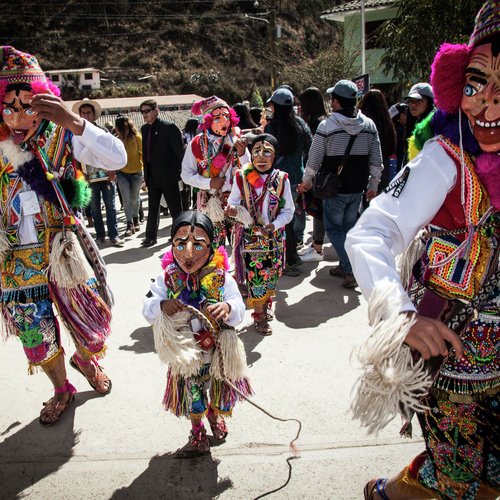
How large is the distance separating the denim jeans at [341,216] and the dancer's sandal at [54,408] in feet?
9.79

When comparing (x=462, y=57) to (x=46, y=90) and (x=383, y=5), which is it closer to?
(x=46, y=90)

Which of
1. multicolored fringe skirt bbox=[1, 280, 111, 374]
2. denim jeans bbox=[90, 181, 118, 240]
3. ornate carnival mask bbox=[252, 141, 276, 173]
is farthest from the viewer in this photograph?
denim jeans bbox=[90, 181, 118, 240]

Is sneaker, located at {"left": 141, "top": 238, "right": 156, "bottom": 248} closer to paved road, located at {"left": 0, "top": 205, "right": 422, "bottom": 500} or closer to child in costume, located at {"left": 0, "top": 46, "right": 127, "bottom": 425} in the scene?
paved road, located at {"left": 0, "top": 205, "right": 422, "bottom": 500}

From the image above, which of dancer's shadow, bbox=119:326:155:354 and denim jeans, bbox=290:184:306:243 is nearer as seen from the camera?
dancer's shadow, bbox=119:326:155:354

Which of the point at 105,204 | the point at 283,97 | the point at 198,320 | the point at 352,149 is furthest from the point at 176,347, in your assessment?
the point at 105,204

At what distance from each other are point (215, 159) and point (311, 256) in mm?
1972

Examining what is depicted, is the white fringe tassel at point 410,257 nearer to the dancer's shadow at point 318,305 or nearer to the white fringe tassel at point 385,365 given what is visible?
the white fringe tassel at point 385,365

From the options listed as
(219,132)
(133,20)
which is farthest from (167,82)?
(219,132)

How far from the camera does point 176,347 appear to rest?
251 centimetres

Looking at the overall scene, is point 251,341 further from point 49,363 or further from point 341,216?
point 341,216

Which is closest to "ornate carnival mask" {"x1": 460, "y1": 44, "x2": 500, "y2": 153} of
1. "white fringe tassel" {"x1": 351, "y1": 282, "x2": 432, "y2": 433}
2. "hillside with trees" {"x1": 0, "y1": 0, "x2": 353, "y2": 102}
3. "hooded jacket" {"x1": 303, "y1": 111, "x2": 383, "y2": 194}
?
"white fringe tassel" {"x1": 351, "y1": 282, "x2": 432, "y2": 433}

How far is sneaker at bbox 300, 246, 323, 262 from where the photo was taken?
6.23 meters

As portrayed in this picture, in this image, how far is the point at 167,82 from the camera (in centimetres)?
4994

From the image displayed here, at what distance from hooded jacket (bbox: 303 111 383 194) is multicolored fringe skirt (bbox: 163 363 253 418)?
2.85 meters
